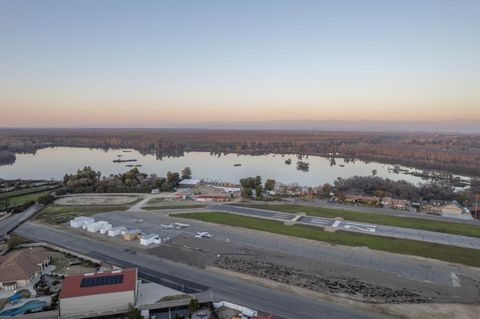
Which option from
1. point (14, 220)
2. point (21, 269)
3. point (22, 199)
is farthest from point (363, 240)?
point (22, 199)

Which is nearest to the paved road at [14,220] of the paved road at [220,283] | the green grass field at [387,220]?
the paved road at [220,283]

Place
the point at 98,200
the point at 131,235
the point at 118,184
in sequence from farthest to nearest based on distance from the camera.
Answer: the point at 118,184
the point at 98,200
the point at 131,235

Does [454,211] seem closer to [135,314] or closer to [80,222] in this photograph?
[135,314]

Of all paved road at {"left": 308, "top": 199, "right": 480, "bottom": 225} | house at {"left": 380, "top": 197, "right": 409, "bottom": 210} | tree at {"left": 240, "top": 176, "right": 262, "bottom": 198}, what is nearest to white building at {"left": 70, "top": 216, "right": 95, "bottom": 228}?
tree at {"left": 240, "top": 176, "right": 262, "bottom": 198}

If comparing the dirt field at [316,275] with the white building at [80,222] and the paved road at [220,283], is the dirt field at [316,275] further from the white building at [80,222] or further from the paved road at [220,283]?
the white building at [80,222]

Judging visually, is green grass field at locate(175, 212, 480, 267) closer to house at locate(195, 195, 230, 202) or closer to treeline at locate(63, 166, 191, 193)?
house at locate(195, 195, 230, 202)

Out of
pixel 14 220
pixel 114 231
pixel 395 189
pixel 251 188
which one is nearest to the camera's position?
pixel 114 231

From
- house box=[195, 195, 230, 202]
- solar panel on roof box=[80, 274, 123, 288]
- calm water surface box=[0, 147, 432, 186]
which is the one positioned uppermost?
solar panel on roof box=[80, 274, 123, 288]
